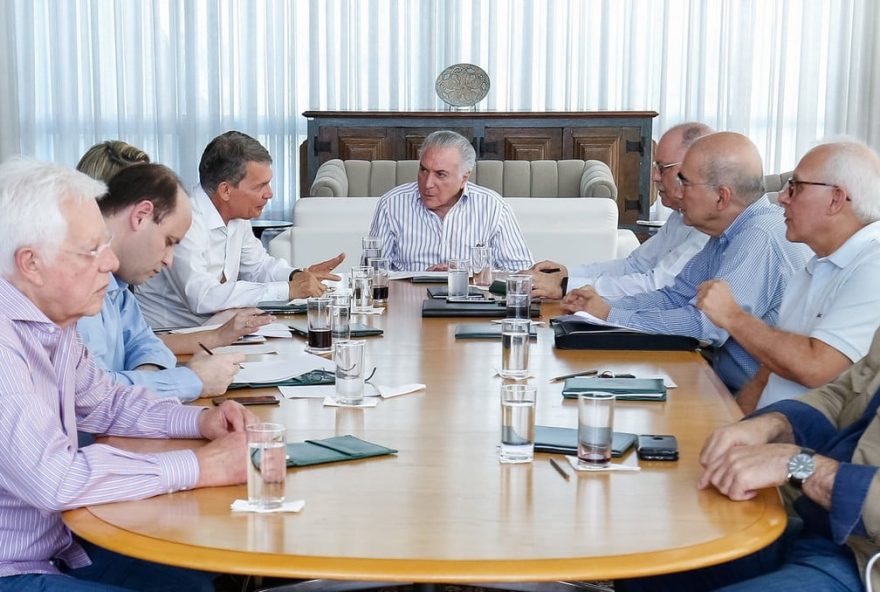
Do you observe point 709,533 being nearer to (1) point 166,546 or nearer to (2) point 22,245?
(1) point 166,546

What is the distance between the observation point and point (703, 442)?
6.01ft

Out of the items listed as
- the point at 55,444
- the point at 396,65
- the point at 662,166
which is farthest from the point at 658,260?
the point at 396,65

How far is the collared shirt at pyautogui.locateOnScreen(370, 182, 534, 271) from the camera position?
4.82 metres

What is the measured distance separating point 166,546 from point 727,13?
929 centimetres

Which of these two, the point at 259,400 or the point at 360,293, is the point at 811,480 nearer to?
the point at 259,400

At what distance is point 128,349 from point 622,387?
1.10m

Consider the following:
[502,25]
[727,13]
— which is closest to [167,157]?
[502,25]

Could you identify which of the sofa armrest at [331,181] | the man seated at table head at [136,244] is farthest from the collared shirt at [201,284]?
the sofa armrest at [331,181]

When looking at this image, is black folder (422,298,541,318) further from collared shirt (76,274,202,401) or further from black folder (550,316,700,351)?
collared shirt (76,274,202,401)

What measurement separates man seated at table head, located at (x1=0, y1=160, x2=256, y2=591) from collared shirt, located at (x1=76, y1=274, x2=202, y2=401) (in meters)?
0.24

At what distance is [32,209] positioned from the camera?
1.63m

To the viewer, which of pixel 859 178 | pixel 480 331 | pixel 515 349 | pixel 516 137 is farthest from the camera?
pixel 516 137

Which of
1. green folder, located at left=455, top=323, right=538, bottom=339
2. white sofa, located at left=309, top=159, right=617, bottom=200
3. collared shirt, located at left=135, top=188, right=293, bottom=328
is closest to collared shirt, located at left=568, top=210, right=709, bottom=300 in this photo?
green folder, located at left=455, top=323, right=538, bottom=339

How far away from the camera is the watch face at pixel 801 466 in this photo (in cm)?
164
